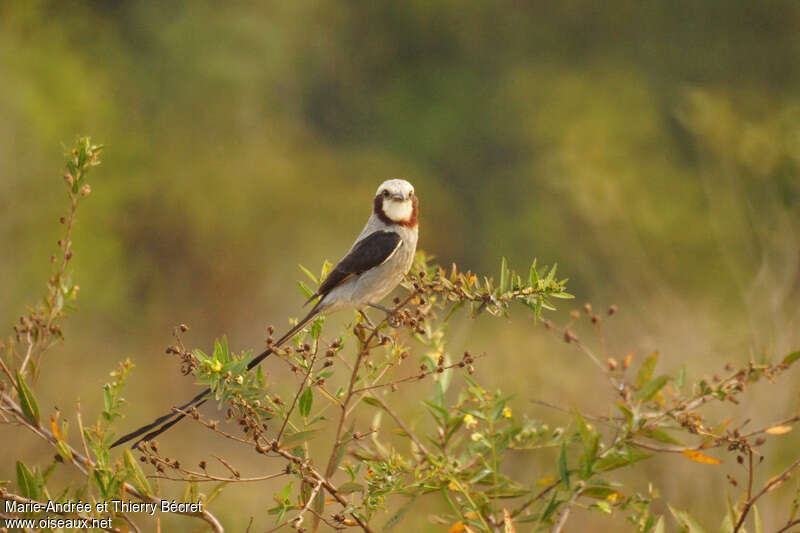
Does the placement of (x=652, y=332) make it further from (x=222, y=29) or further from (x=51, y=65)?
(x=222, y=29)

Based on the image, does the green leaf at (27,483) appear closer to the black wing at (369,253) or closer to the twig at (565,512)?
the twig at (565,512)

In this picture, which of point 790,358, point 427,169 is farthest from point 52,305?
point 427,169

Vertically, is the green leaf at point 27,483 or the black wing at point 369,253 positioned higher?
the black wing at point 369,253

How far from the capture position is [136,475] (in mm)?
1793

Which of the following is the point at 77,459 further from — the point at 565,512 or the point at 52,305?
the point at 565,512

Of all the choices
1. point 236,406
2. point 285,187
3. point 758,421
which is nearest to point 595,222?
point 758,421

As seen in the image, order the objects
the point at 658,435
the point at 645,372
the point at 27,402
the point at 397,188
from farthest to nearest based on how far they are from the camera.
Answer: the point at 397,188, the point at 645,372, the point at 658,435, the point at 27,402

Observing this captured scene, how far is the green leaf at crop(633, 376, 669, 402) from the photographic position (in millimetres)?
1824

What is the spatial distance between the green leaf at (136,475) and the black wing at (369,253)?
1.09 m

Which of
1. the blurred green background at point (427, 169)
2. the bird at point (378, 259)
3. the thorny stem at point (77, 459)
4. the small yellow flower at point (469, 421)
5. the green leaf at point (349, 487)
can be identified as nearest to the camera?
the thorny stem at point (77, 459)

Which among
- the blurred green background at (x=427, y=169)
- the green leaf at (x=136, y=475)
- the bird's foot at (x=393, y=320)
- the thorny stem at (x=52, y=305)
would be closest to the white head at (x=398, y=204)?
the blurred green background at (x=427, y=169)

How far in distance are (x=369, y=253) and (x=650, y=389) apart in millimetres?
1291

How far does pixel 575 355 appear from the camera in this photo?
627cm

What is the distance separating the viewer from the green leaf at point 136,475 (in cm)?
177
